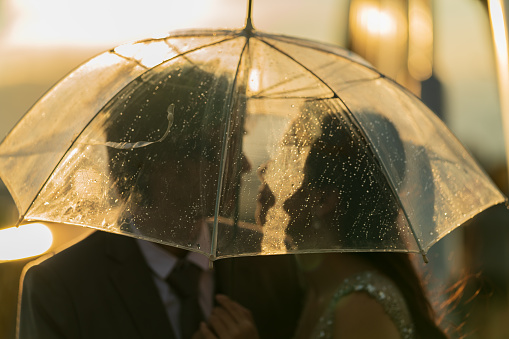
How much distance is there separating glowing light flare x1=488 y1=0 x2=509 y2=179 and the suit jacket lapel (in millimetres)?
2108

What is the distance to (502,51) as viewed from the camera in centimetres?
346

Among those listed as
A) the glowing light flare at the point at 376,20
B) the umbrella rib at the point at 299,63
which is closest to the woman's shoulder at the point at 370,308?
the umbrella rib at the point at 299,63

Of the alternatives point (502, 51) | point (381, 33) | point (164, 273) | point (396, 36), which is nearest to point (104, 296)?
point (164, 273)

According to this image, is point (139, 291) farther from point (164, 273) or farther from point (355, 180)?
point (355, 180)

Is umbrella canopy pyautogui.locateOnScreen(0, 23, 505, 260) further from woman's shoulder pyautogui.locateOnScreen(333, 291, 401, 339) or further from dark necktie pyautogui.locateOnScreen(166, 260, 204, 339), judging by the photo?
dark necktie pyautogui.locateOnScreen(166, 260, 204, 339)

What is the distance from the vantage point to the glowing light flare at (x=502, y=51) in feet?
11.3

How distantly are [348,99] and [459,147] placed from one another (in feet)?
1.67

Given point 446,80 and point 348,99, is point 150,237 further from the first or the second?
point 446,80

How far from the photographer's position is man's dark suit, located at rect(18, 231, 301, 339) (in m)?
2.29

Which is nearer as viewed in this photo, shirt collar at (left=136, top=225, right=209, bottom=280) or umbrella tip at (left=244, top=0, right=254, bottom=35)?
umbrella tip at (left=244, top=0, right=254, bottom=35)

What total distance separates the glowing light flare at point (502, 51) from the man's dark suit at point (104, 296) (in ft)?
5.57

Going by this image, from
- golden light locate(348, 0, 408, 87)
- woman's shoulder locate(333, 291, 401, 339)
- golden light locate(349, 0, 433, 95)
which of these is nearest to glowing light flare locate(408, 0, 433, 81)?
golden light locate(349, 0, 433, 95)

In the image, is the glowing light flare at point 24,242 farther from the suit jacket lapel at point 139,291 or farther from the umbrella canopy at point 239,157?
the umbrella canopy at point 239,157

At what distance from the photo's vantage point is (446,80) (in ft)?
20.0
